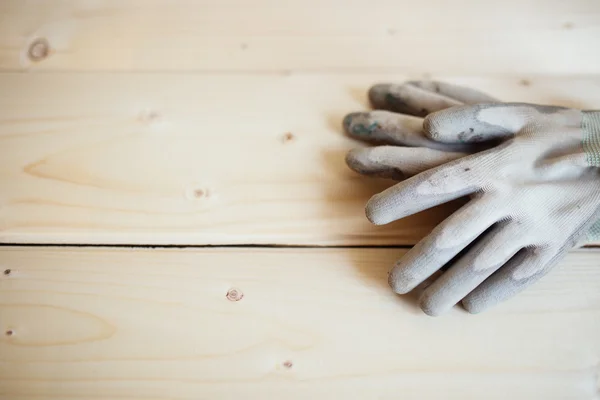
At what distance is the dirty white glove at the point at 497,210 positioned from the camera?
0.53 m

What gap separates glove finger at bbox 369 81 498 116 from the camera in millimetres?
645

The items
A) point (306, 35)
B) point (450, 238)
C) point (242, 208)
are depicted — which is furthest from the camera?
point (306, 35)

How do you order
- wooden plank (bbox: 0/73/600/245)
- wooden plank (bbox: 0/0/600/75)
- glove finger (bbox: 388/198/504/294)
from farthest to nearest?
wooden plank (bbox: 0/0/600/75) → wooden plank (bbox: 0/73/600/245) → glove finger (bbox: 388/198/504/294)

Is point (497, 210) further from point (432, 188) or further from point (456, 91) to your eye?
point (456, 91)

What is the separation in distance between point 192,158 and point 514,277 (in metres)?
0.41

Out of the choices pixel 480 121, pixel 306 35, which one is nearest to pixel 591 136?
pixel 480 121

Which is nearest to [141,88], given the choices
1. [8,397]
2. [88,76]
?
[88,76]

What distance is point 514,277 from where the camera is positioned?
0.54 meters

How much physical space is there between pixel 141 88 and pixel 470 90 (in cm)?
45

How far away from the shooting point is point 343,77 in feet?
2.40

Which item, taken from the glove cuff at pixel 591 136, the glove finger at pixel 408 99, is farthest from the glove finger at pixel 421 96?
the glove cuff at pixel 591 136

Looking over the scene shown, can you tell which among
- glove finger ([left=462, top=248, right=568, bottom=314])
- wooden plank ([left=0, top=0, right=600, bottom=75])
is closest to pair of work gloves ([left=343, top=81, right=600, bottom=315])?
glove finger ([left=462, top=248, right=568, bottom=314])

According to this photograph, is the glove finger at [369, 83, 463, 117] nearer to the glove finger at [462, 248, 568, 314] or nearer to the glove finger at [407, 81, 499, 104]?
the glove finger at [407, 81, 499, 104]

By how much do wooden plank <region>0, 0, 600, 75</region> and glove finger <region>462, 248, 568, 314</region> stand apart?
0.31 metres
